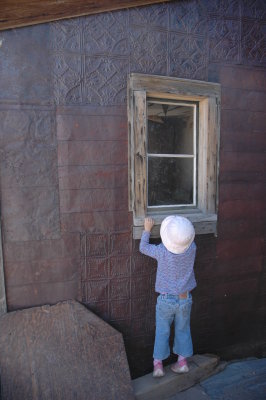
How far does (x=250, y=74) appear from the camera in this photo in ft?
9.74

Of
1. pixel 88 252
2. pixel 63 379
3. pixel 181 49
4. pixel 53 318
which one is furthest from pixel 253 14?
pixel 63 379

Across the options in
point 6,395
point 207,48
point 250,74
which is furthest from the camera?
point 250,74

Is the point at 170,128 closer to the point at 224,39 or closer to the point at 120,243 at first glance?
the point at 224,39

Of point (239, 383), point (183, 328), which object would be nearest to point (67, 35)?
point (183, 328)

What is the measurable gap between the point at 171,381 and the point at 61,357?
3.75 ft

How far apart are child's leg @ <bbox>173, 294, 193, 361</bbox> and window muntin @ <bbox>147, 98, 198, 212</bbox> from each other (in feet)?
3.26

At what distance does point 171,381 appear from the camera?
2576 mm

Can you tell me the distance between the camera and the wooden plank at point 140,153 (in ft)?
8.38

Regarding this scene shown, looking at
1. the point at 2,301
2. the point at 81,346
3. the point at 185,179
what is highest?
the point at 185,179

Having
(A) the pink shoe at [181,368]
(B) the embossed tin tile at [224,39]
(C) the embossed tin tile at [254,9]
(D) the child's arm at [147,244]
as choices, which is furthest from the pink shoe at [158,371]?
(C) the embossed tin tile at [254,9]

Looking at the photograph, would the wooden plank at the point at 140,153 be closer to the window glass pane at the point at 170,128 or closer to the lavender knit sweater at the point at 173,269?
the window glass pane at the point at 170,128

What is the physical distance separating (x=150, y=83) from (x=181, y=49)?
0.53 m

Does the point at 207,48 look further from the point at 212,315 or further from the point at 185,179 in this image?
the point at 212,315

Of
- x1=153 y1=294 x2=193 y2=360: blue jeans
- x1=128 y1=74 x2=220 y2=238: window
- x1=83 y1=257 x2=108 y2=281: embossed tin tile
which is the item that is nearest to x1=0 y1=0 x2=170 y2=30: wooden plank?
x1=128 y1=74 x2=220 y2=238: window
